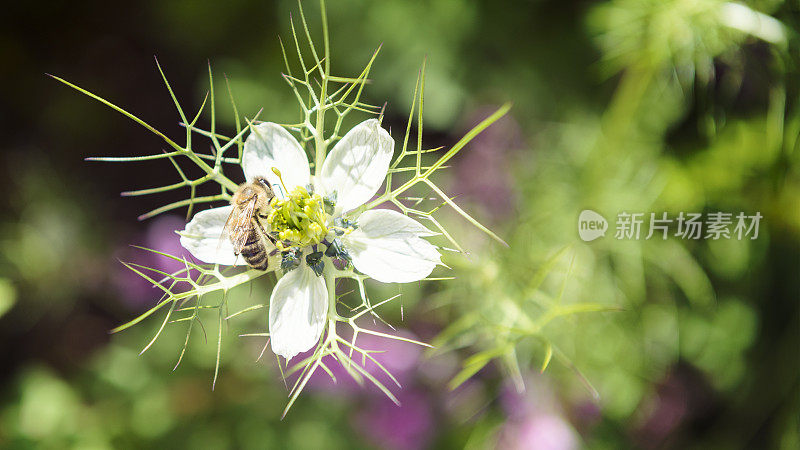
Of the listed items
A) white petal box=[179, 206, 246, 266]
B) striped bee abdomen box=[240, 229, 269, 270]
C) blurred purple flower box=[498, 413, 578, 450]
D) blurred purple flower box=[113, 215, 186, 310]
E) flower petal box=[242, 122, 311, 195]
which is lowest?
blurred purple flower box=[498, 413, 578, 450]

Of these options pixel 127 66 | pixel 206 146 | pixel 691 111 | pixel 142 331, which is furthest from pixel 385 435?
pixel 127 66

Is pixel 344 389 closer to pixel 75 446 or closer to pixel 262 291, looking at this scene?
pixel 262 291

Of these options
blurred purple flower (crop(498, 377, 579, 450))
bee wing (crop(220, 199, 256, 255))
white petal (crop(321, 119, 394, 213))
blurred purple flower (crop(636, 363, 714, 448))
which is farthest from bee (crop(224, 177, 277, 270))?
blurred purple flower (crop(636, 363, 714, 448))

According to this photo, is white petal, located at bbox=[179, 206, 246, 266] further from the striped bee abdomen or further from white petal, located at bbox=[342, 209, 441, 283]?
white petal, located at bbox=[342, 209, 441, 283]

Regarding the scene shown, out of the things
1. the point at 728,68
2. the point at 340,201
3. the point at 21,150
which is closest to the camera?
the point at 340,201

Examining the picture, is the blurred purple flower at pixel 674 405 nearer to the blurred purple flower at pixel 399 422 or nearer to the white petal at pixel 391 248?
the blurred purple flower at pixel 399 422

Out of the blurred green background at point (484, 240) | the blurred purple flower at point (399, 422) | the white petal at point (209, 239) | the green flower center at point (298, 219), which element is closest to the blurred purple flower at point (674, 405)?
the blurred green background at point (484, 240)
